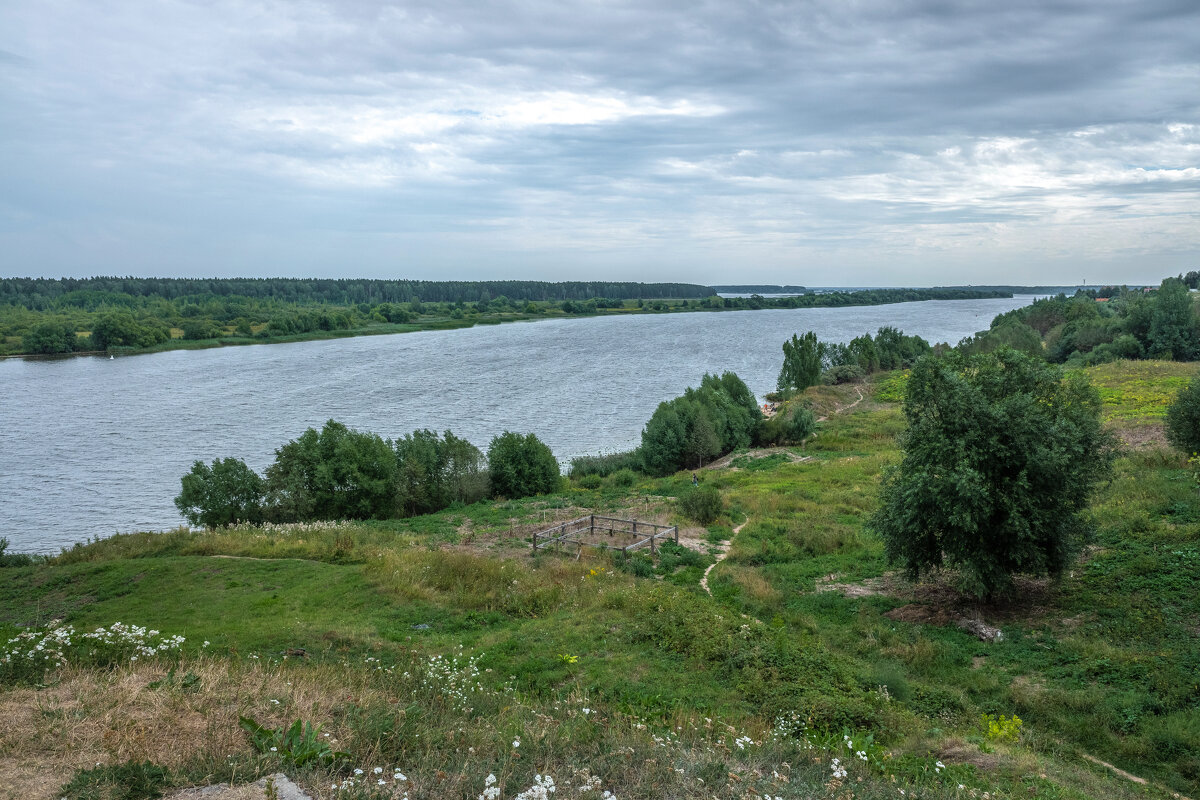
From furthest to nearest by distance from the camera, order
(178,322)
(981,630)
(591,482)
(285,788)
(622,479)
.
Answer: (178,322)
(591,482)
(622,479)
(981,630)
(285,788)

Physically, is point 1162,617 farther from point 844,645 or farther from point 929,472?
point 844,645

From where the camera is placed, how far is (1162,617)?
15281 millimetres

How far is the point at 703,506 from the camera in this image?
28.7 meters

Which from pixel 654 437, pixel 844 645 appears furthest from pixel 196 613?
pixel 654 437

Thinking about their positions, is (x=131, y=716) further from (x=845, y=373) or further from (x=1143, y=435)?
(x=845, y=373)

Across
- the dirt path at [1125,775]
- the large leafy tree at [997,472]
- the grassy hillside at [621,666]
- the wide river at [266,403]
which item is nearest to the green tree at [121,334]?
the wide river at [266,403]

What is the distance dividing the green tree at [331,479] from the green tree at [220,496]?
83 cm

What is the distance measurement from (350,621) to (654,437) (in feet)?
117

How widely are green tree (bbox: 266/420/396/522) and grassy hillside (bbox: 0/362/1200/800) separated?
9541 millimetres

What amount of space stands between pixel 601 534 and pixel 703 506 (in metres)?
5.14

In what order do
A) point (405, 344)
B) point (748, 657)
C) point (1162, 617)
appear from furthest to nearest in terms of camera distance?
point (405, 344), point (1162, 617), point (748, 657)

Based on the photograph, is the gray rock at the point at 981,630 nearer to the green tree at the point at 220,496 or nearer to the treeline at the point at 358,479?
the treeline at the point at 358,479

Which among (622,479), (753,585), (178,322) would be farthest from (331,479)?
(178,322)

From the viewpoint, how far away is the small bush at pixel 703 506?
1121 inches
